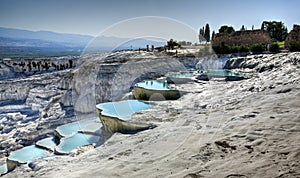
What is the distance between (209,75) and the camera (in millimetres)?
16641

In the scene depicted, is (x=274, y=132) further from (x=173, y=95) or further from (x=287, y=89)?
(x=173, y=95)

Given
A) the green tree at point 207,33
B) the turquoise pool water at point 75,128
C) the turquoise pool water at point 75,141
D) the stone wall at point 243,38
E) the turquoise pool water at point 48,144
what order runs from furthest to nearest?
1. the green tree at point 207,33
2. the stone wall at point 243,38
3. the turquoise pool water at point 75,128
4. the turquoise pool water at point 48,144
5. the turquoise pool water at point 75,141

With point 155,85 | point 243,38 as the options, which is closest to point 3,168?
point 155,85

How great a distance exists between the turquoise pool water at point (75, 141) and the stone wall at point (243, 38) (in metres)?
22.4

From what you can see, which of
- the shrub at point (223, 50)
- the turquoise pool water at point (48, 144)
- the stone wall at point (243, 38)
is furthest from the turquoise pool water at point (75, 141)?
the stone wall at point (243, 38)

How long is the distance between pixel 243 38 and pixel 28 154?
996 inches

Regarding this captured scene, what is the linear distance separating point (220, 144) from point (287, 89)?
413 cm

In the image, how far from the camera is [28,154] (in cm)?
991

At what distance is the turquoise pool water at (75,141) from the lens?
8.90 m

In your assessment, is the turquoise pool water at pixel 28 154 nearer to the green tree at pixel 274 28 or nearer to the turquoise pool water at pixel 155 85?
the turquoise pool water at pixel 155 85

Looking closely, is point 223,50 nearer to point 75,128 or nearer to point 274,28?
point 274,28

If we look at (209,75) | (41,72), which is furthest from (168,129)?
(41,72)

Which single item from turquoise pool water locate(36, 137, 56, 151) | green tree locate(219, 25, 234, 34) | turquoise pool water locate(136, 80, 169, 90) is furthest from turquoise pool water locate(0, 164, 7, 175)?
green tree locate(219, 25, 234, 34)

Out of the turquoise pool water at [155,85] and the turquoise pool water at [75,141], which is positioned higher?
the turquoise pool water at [155,85]
